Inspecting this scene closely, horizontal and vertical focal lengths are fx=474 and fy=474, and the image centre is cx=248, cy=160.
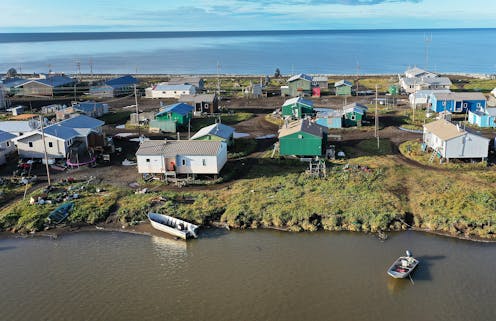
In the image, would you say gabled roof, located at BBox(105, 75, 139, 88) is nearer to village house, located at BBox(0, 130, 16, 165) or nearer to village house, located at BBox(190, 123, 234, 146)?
village house, located at BBox(0, 130, 16, 165)

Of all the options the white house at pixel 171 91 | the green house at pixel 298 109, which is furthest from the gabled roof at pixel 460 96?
the white house at pixel 171 91

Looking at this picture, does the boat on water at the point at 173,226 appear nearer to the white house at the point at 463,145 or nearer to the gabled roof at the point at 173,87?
the white house at the point at 463,145

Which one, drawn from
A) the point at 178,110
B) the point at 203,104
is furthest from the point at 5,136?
the point at 203,104

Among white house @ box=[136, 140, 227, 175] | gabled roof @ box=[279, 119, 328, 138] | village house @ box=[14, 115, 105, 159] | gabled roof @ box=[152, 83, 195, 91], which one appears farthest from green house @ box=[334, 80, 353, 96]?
village house @ box=[14, 115, 105, 159]

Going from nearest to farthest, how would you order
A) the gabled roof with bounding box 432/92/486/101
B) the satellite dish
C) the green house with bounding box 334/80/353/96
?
the satellite dish → the gabled roof with bounding box 432/92/486/101 → the green house with bounding box 334/80/353/96

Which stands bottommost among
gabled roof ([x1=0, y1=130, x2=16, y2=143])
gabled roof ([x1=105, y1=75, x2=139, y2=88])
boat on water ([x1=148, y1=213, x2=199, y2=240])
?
boat on water ([x1=148, y1=213, x2=199, y2=240])

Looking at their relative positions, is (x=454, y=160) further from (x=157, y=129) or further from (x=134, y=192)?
(x=157, y=129)

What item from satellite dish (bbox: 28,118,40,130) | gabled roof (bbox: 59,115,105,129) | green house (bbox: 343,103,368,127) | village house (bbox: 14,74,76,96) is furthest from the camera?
village house (bbox: 14,74,76,96)
